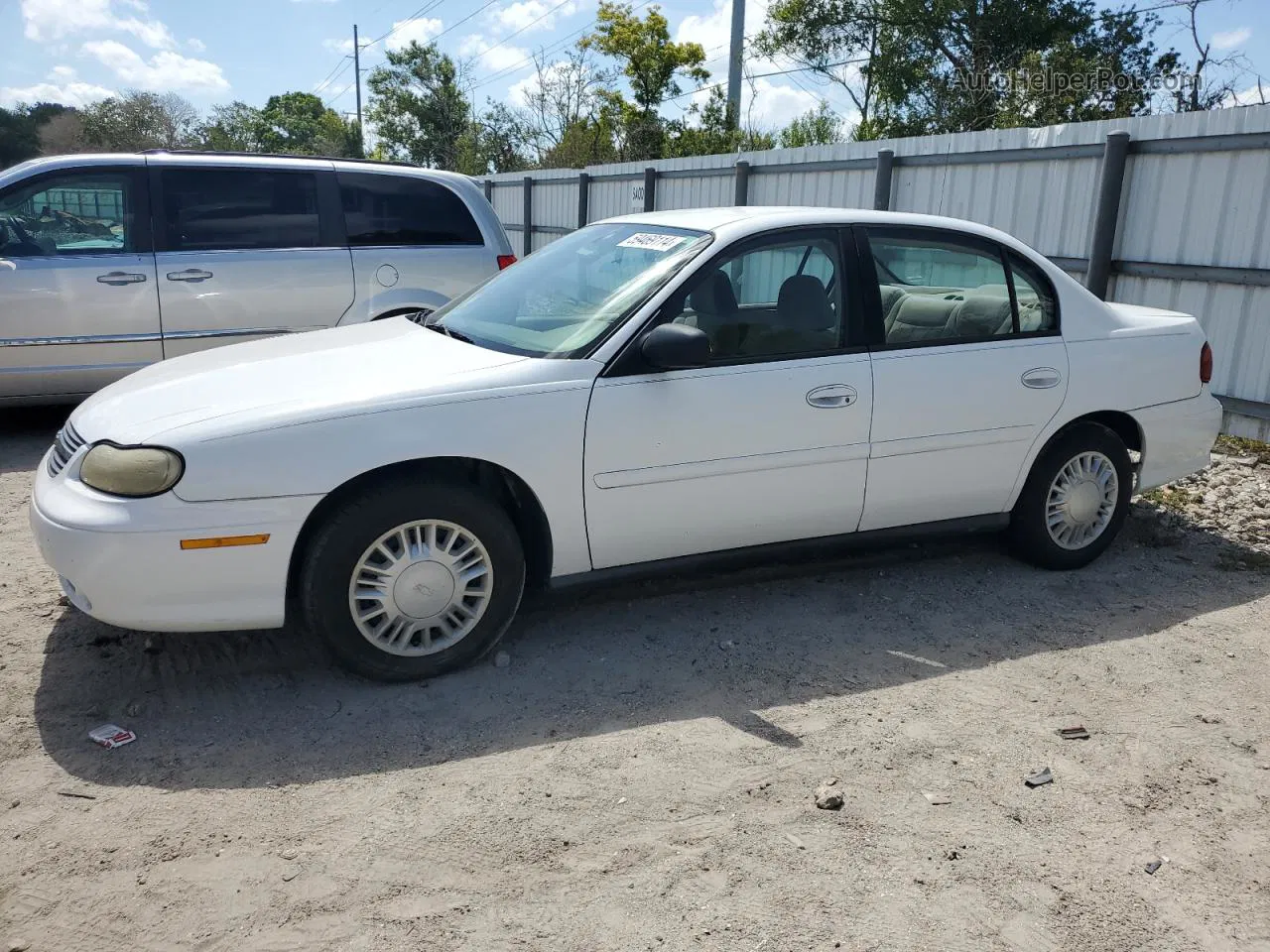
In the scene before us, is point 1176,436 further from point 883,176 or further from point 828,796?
point 883,176

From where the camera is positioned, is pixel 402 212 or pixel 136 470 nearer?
pixel 136 470

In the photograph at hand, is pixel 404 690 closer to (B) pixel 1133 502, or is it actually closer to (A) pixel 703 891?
(A) pixel 703 891

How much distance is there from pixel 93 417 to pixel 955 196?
7.94m

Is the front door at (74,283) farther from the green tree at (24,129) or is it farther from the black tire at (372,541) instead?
the green tree at (24,129)

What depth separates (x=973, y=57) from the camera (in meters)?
28.1

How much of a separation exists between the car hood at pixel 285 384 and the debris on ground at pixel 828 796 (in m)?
1.78

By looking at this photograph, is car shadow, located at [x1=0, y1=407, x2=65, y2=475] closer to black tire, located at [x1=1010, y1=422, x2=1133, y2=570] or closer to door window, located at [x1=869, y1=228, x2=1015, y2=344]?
door window, located at [x1=869, y1=228, x2=1015, y2=344]

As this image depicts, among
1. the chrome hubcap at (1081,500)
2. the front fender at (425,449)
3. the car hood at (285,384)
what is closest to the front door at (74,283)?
the car hood at (285,384)

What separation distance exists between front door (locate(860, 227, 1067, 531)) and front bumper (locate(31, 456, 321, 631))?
7.84 feet

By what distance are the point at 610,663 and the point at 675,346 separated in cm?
124

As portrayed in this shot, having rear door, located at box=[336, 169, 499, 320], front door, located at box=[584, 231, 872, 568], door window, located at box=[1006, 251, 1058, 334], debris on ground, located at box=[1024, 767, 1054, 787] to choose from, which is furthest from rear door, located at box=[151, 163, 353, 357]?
debris on ground, located at box=[1024, 767, 1054, 787]

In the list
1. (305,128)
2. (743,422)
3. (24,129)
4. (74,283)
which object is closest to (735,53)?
(74,283)

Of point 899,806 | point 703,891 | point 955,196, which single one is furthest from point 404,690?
point 955,196

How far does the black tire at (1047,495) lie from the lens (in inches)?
194
